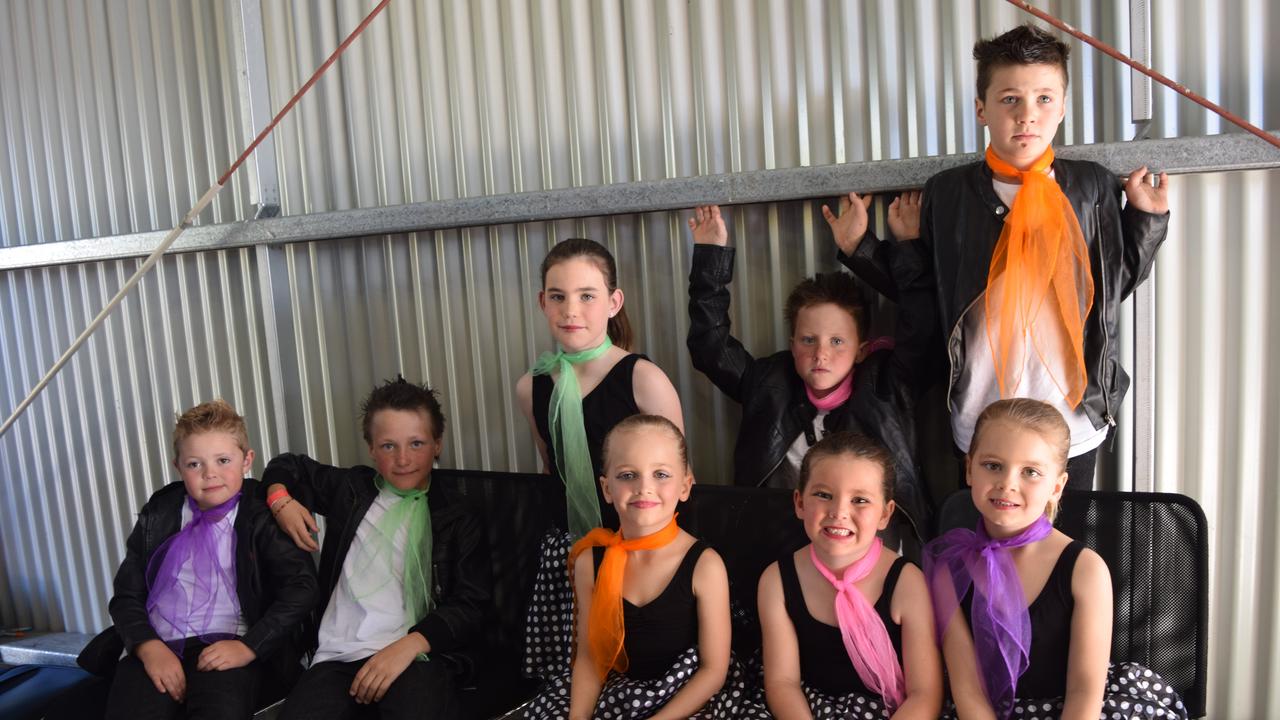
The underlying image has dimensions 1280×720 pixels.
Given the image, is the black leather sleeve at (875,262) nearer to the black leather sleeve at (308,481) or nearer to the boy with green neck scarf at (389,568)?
the boy with green neck scarf at (389,568)

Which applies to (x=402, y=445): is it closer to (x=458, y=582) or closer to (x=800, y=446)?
(x=458, y=582)

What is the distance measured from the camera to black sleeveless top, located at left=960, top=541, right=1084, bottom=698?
193 cm

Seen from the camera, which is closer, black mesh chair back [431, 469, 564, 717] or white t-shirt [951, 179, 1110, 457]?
white t-shirt [951, 179, 1110, 457]

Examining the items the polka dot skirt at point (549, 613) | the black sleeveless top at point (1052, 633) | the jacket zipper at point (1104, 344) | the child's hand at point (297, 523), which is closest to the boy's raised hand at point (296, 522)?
the child's hand at point (297, 523)

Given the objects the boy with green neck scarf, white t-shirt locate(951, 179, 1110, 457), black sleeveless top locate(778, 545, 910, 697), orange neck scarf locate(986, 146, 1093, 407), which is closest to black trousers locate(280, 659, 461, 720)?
the boy with green neck scarf

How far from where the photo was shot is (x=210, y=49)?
11.7 feet

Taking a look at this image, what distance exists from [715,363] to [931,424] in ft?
2.11

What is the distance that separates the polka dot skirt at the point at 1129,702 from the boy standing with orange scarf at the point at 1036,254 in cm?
51

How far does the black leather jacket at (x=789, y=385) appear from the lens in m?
2.51

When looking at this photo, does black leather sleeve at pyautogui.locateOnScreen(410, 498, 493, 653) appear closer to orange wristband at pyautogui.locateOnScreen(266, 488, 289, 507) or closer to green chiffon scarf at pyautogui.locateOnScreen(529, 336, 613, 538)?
green chiffon scarf at pyautogui.locateOnScreen(529, 336, 613, 538)

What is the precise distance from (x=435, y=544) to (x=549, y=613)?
38cm

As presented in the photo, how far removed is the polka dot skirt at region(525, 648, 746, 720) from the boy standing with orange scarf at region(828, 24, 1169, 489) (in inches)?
33.2

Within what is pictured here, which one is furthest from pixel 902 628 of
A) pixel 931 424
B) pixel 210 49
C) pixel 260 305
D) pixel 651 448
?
pixel 210 49

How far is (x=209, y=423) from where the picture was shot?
2764 mm
